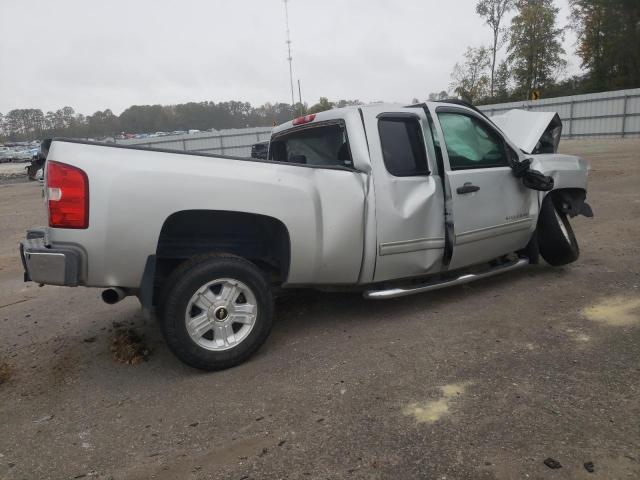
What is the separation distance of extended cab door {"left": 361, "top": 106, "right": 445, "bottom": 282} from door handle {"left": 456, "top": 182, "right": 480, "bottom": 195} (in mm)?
181

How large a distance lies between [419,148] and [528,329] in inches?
64.7

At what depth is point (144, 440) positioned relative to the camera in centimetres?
265

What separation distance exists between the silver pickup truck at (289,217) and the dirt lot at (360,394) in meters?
0.35

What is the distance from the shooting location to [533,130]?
511cm

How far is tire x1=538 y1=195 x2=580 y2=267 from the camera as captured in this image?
496 centimetres

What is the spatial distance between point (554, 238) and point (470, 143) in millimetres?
1428

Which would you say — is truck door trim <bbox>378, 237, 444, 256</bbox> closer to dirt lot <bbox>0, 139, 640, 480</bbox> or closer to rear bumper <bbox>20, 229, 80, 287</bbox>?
dirt lot <bbox>0, 139, 640, 480</bbox>

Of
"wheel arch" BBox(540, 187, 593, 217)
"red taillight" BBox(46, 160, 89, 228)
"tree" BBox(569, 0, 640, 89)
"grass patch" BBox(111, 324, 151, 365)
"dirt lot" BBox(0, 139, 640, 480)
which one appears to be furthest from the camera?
"tree" BBox(569, 0, 640, 89)

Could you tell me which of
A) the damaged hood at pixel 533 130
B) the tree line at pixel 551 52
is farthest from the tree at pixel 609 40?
the damaged hood at pixel 533 130

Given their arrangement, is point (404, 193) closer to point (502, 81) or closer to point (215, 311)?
point (215, 311)

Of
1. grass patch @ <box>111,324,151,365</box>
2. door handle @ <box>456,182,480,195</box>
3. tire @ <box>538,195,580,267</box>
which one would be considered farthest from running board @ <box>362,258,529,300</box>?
grass patch @ <box>111,324,151,365</box>

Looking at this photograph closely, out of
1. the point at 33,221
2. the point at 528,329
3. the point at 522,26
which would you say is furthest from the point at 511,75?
the point at 528,329

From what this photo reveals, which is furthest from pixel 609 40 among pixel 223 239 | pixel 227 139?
pixel 223 239

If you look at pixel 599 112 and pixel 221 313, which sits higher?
pixel 599 112
